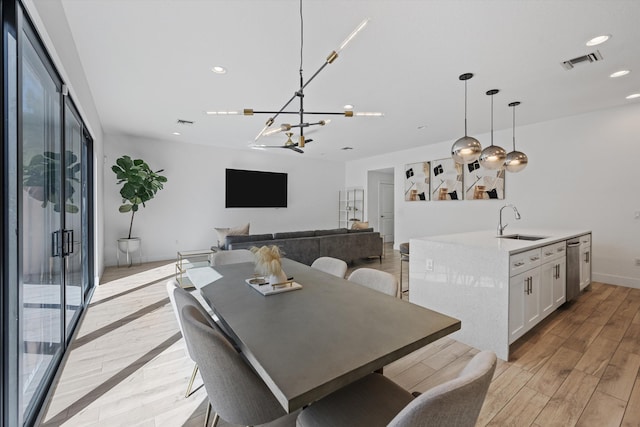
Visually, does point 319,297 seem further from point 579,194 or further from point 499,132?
point 499,132

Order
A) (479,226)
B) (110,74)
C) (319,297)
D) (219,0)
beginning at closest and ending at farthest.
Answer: (319,297) → (219,0) → (110,74) → (479,226)

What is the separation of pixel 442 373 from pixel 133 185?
18.7 ft

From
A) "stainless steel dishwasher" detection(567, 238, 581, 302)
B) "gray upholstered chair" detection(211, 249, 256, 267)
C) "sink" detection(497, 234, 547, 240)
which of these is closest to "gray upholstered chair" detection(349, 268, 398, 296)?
"gray upholstered chair" detection(211, 249, 256, 267)

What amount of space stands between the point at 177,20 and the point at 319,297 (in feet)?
7.91

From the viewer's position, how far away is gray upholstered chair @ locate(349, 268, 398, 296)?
1.66 m

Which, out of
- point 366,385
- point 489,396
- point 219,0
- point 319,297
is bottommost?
point 489,396

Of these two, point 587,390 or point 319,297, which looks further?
point 587,390

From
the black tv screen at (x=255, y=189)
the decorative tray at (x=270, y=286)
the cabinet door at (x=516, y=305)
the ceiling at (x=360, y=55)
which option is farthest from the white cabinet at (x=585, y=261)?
the black tv screen at (x=255, y=189)

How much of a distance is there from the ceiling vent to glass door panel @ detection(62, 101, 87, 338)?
4878 millimetres

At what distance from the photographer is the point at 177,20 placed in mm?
2156

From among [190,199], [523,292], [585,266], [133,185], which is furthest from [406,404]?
[190,199]

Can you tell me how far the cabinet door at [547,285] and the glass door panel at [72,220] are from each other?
4285mm

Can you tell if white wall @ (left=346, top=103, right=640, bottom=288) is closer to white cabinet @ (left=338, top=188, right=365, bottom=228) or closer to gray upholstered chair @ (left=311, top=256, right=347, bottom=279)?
white cabinet @ (left=338, top=188, right=365, bottom=228)

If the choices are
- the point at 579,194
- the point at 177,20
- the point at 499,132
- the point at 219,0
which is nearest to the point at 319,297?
the point at 219,0
